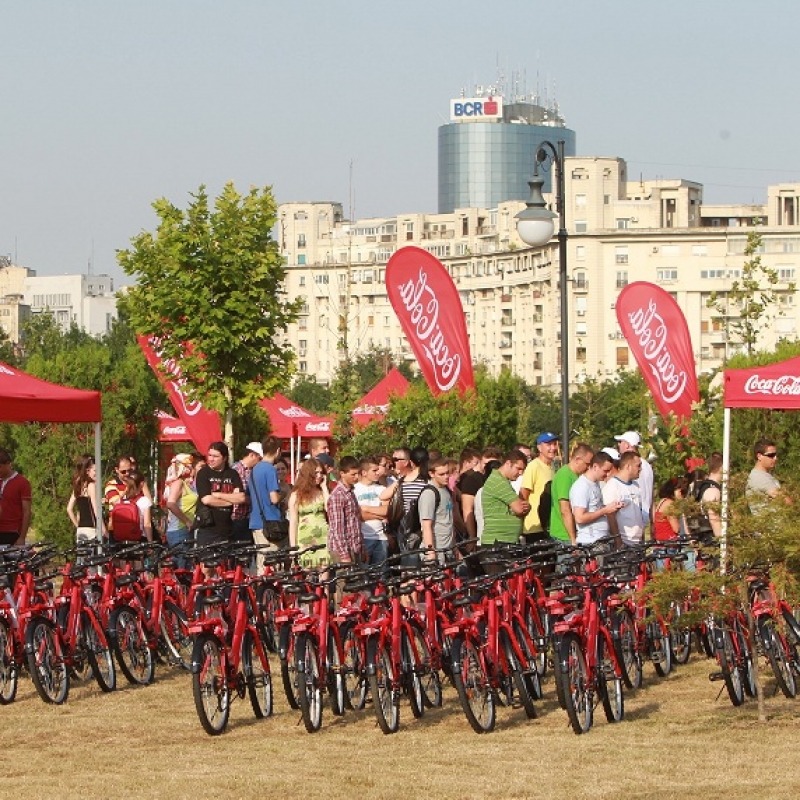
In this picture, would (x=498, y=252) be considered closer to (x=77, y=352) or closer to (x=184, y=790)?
(x=77, y=352)

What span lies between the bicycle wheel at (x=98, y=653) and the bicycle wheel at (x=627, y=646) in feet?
12.8

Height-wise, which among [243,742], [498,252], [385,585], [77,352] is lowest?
[243,742]

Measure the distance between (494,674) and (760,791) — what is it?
2.85 meters

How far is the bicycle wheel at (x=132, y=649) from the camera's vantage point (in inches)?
593

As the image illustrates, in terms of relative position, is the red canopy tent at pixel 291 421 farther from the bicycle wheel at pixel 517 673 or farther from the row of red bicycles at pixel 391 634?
the bicycle wheel at pixel 517 673

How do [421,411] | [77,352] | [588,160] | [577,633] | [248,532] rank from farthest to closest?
[588,160] → [77,352] → [421,411] → [248,532] → [577,633]

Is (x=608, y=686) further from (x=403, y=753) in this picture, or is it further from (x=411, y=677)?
(x=403, y=753)

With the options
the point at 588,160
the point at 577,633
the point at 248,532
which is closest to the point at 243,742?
the point at 577,633

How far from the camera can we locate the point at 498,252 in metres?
189

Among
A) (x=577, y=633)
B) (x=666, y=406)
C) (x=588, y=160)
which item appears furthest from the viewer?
(x=588, y=160)

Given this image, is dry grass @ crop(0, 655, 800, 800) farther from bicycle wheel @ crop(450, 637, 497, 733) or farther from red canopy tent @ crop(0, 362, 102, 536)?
red canopy tent @ crop(0, 362, 102, 536)

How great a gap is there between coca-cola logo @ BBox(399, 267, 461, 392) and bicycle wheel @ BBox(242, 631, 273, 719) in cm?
1033

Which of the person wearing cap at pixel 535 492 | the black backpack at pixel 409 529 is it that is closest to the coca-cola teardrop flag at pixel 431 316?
the person wearing cap at pixel 535 492

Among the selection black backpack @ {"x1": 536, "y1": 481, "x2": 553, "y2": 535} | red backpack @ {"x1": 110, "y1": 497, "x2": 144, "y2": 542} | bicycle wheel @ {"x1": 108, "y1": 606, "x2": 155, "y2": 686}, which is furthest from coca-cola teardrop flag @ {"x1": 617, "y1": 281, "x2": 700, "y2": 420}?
bicycle wheel @ {"x1": 108, "y1": 606, "x2": 155, "y2": 686}
